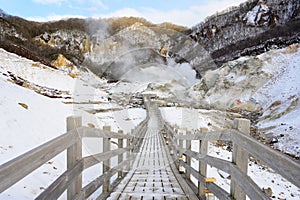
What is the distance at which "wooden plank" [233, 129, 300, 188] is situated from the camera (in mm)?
1104

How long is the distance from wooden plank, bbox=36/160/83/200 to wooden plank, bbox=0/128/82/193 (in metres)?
0.19

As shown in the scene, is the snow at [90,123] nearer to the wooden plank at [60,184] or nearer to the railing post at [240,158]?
the wooden plank at [60,184]

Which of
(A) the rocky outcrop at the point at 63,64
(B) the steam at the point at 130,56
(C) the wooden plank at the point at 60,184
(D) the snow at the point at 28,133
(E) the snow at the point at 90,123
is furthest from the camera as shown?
(A) the rocky outcrop at the point at 63,64

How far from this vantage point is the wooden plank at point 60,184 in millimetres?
1426

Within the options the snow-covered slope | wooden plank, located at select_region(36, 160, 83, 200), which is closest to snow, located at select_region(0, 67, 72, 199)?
wooden plank, located at select_region(36, 160, 83, 200)

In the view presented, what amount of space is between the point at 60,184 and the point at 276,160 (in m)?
1.36

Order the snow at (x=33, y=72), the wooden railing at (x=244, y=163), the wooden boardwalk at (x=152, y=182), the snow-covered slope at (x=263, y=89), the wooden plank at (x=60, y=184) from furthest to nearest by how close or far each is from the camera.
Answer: the snow at (x=33, y=72) → the snow-covered slope at (x=263, y=89) → the wooden boardwalk at (x=152, y=182) → the wooden plank at (x=60, y=184) → the wooden railing at (x=244, y=163)

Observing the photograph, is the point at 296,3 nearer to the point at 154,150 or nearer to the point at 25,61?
the point at 25,61

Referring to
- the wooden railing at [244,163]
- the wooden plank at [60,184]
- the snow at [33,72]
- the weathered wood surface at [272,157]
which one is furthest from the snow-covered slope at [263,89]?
the snow at [33,72]

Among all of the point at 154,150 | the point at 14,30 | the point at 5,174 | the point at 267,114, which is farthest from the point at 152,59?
the point at 14,30

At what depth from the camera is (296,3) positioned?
52.4 metres

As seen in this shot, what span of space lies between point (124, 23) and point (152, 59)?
2.08 metres

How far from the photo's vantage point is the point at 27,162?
1.22m

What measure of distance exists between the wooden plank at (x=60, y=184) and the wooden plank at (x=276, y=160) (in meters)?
1.31
